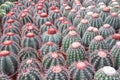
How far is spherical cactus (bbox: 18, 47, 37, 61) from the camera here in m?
5.56

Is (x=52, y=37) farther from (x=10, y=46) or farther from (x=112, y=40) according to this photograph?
(x=112, y=40)

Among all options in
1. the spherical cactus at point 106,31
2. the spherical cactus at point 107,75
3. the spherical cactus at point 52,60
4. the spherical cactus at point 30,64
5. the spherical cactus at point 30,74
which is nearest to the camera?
the spherical cactus at point 107,75

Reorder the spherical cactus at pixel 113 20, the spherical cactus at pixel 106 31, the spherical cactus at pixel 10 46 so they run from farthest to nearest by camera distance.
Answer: the spherical cactus at pixel 113 20 < the spherical cactus at pixel 106 31 < the spherical cactus at pixel 10 46

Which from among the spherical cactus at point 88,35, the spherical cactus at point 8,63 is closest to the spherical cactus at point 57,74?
the spherical cactus at point 8,63

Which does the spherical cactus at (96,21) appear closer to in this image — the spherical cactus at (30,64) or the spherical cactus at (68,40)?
the spherical cactus at (68,40)

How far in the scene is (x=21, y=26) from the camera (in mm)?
7426

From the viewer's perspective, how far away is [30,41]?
6094 mm

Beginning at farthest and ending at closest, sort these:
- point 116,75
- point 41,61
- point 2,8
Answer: point 2,8, point 41,61, point 116,75

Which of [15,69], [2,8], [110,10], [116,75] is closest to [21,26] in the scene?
[2,8]

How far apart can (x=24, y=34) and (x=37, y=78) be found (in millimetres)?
2140

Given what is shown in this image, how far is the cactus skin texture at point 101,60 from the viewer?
16.7 ft

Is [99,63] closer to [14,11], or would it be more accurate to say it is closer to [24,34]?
[24,34]

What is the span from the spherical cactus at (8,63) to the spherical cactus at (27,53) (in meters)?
0.22

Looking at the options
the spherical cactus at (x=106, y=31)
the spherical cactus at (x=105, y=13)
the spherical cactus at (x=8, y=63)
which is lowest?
the spherical cactus at (x=8, y=63)
